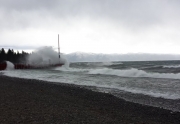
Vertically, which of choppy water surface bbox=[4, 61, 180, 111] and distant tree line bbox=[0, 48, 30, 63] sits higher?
distant tree line bbox=[0, 48, 30, 63]

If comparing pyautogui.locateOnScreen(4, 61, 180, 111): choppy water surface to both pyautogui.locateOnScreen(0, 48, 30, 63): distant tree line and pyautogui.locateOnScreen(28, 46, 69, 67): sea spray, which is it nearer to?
pyautogui.locateOnScreen(28, 46, 69, 67): sea spray

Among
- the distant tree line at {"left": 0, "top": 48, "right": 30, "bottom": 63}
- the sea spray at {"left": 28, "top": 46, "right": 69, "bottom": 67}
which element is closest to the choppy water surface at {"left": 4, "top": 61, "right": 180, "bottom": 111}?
the sea spray at {"left": 28, "top": 46, "right": 69, "bottom": 67}

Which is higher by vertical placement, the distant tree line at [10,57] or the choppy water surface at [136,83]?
the distant tree line at [10,57]

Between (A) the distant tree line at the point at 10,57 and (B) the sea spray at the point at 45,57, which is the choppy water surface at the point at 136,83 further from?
(A) the distant tree line at the point at 10,57

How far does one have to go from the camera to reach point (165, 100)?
11531mm

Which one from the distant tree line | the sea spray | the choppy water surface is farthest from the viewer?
the distant tree line

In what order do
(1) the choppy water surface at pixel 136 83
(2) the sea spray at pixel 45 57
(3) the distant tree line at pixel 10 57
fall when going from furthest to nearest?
(3) the distant tree line at pixel 10 57
(2) the sea spray at pixel 45 57
(1) the choppy water surface at pixel 136 83

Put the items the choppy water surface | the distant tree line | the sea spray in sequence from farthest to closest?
1. the distant tree line
2. the sea spray
3. the choppy water surface

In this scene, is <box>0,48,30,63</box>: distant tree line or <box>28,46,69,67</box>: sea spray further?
<box>0,48,30,63</box>: distant tree line

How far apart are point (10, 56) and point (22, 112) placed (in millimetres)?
73005

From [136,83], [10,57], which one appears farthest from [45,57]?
[136,83]

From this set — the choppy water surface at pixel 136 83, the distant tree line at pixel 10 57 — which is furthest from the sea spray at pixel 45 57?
the choppy water surface at pixel 136 83

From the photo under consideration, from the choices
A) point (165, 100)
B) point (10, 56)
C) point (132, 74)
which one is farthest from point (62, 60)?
point (165, 100)

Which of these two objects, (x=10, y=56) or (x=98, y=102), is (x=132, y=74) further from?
(x=10, y=56)
